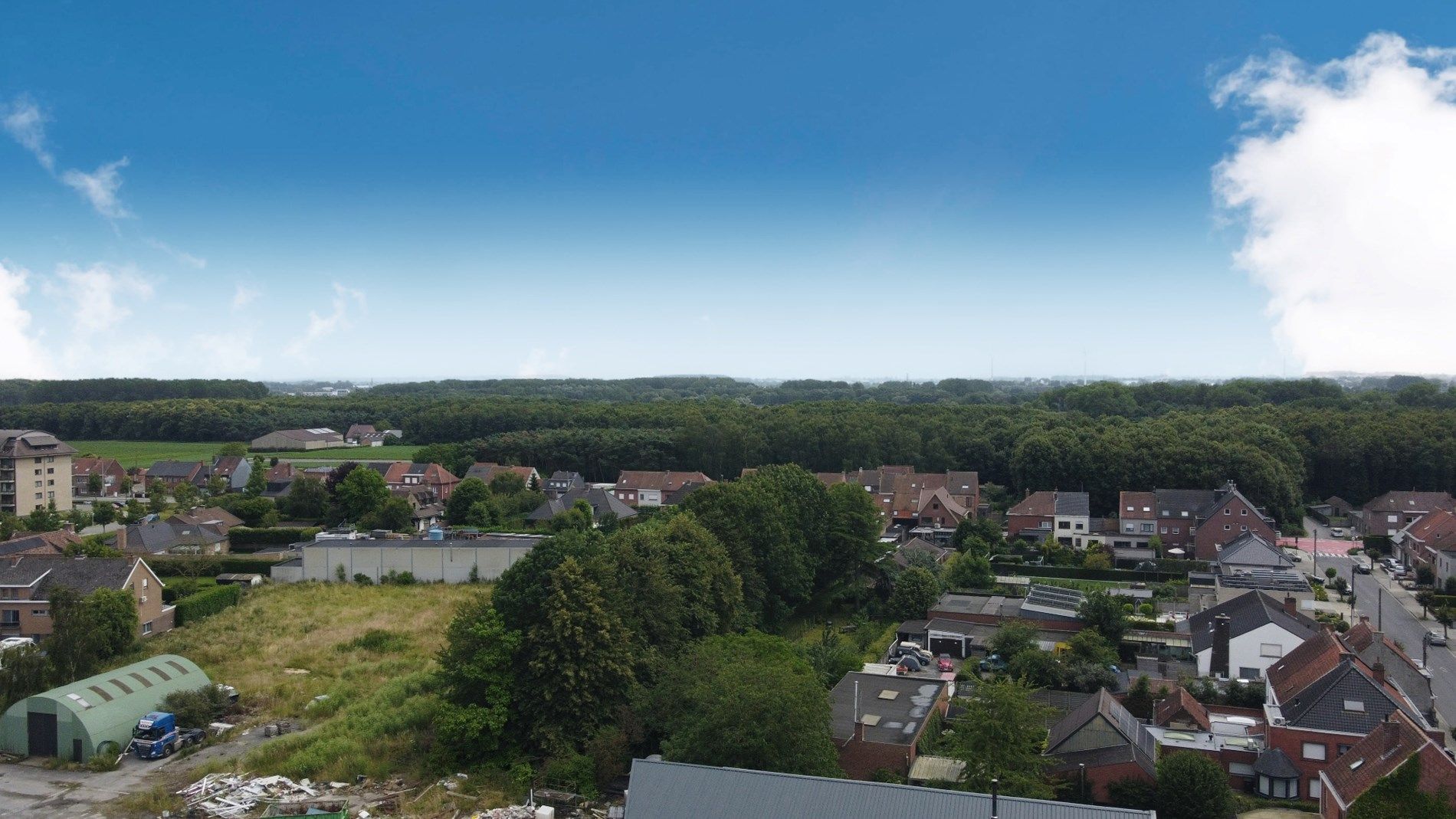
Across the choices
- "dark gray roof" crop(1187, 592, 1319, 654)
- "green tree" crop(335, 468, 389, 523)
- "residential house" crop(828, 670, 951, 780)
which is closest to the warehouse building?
"green tree" crop(335, 468, 389, 523)

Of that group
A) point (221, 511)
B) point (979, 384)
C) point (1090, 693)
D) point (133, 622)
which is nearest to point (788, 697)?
point (1090, 693)

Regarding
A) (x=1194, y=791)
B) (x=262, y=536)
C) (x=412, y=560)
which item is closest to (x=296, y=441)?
(x=262, y=536)

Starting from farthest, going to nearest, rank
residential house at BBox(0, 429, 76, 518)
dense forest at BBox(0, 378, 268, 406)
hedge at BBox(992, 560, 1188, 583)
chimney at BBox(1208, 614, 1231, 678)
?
dense forest at BBox(0, 378, 268, 406) → residential house at BBox(0, 429, 76, 518) → hedge at BBox(992, 560, 1188, 583) → chimney at BBox(1208, 614, 1231, 678)

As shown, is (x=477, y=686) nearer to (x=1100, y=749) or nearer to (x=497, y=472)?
(x=1100, y=749)

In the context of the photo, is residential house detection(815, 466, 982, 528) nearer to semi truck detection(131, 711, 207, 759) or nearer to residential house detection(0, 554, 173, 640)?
residential house detection(0, 554, 173, 640)

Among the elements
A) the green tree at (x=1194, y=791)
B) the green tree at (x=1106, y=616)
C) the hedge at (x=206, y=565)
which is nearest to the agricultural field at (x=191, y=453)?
the hedge at (x=206, y=565)

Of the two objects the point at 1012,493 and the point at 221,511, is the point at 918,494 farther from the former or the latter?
the point at 221,511
